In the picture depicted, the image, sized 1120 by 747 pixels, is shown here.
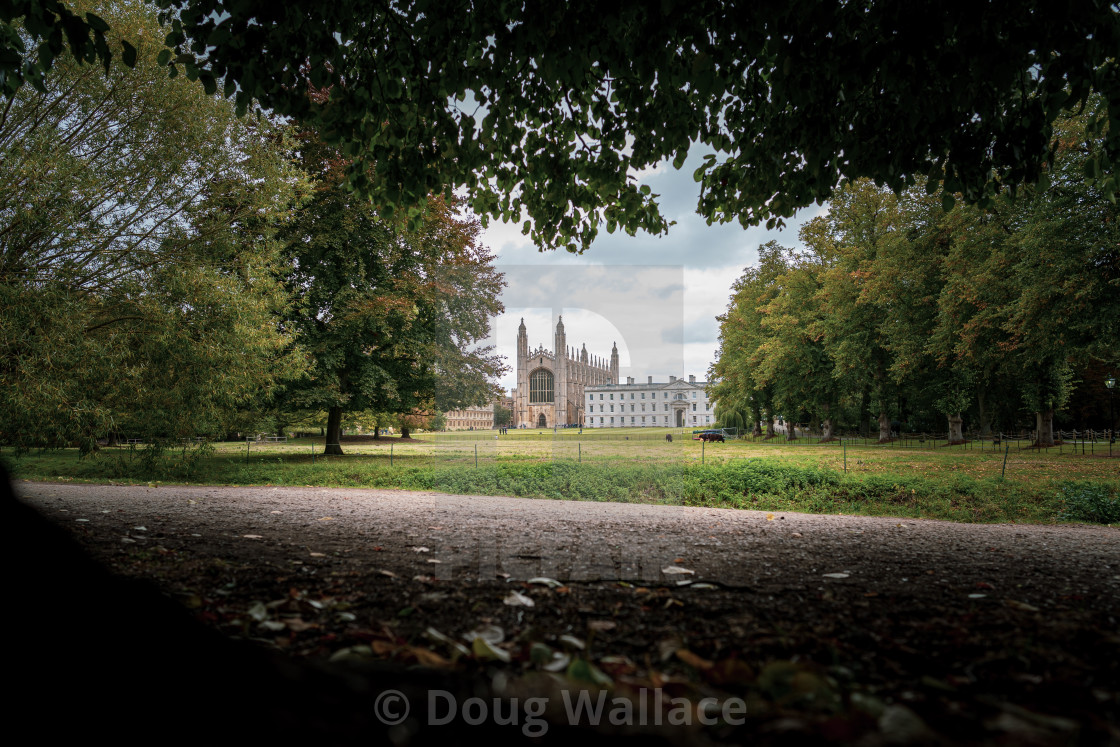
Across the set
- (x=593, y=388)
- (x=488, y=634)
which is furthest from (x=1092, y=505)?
(x=488, y=634)

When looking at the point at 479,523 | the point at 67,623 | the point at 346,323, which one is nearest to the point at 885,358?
the point at 346,323

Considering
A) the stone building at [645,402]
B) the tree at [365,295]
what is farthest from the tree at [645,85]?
the tree at [365,295]

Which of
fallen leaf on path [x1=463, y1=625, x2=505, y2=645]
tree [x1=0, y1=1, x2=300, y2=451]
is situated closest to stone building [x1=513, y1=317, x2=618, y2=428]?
fallen leaf on path [x1=463, y1=625, x2=505, y2=645]

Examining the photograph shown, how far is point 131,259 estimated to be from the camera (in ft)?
42.0

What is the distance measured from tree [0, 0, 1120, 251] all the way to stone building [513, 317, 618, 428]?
1618mm

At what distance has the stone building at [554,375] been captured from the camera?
19.6 feet

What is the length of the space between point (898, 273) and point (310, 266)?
2580 centimetres

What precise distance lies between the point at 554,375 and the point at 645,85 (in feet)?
10.6

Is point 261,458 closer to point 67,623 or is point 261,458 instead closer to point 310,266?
point 310,266

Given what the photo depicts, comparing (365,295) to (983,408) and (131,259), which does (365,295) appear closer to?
(131,259)

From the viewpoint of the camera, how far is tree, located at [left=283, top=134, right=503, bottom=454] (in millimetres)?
17422

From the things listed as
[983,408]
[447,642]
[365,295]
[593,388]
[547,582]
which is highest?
[365,295]

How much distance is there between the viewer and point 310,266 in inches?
722

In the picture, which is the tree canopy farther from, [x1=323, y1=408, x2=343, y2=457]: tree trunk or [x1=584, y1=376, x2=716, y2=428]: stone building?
[x1=323, y1=408, x2=343, y2=457]: tree trunk
